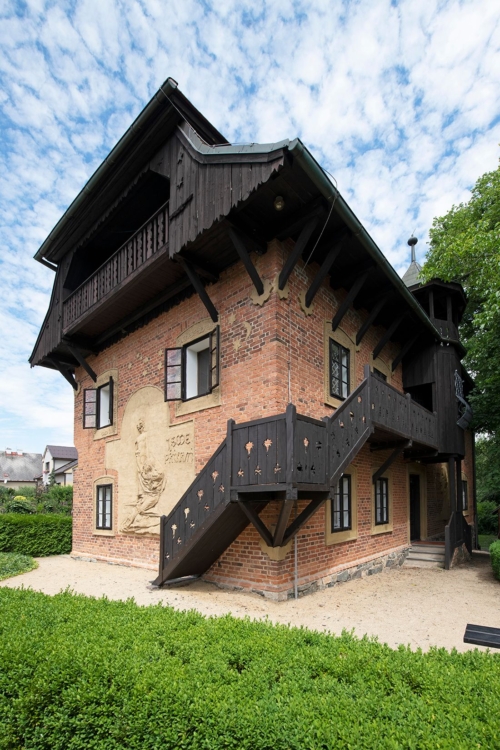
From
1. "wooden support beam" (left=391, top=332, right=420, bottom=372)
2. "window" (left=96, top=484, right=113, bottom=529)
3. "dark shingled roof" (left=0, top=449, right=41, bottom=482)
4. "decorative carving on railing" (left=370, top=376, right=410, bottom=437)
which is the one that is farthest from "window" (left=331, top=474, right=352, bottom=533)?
"dark shingled roof" (left=0, top=449, right=41, bottom=482)

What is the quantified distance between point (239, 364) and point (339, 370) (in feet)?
9.64

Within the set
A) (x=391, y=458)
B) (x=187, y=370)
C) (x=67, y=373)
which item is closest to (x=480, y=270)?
(x=391, y=458)

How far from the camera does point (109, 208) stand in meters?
11.7

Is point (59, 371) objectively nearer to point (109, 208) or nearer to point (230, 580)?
point (109, 208)

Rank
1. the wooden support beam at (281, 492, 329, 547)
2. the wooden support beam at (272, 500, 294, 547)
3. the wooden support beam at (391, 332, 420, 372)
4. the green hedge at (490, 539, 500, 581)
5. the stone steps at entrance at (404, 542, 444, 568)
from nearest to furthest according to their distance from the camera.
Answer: the wooden support beam at (272, 500, 294, 547) < the wooden support beam at (281, 492, 329, 547) < the green hedge at (490, 539, 500, 581) < the stone steps at entrance at (404, 542, 444, 568) < the wooden support beam at (391, 332, 420, 372)

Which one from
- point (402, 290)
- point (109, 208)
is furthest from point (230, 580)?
point (109, 208)

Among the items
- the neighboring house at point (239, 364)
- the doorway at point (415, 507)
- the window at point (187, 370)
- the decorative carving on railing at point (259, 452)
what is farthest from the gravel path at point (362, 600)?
the window at point (187, 370)

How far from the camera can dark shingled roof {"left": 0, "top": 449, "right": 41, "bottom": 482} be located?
56.2m

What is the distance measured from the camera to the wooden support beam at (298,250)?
317 inches

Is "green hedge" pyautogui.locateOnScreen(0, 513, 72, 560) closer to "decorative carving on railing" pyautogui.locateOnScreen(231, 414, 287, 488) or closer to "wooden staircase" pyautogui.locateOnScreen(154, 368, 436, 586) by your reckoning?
"wooden staircase" pyautogui.locateOnScreen(154, 368, 436, 586)

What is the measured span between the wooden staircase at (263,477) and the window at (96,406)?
20.3 ft

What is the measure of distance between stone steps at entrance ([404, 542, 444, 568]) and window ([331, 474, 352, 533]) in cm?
394

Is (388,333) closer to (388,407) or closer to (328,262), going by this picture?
(388,407)

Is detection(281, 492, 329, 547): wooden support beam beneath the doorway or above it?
above
